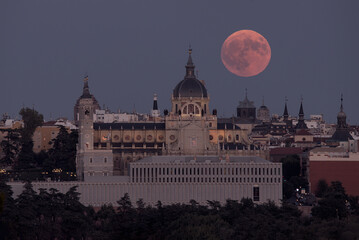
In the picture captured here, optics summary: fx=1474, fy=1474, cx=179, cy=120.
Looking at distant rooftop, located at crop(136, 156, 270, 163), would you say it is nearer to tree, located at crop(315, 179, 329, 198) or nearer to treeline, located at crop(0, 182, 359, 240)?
tree, located at crop(315, 179, 329, 198)

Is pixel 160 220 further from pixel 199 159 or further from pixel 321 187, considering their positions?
pixel 321 187

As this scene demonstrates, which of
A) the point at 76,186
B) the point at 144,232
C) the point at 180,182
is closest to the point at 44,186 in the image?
the point at 76,186

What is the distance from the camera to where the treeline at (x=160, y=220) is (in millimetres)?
148250

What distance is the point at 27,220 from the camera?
16600 cm

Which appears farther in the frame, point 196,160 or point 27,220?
point 196,160

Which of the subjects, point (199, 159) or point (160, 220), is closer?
point (160, 220)

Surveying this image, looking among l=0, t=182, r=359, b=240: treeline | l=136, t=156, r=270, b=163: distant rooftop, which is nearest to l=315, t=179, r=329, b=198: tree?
l=136, t=156, r=270, b=163: distant rooftop

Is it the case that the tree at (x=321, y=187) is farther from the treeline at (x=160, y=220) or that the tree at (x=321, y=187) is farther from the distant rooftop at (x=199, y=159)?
the treeline at (x=160, y=220)

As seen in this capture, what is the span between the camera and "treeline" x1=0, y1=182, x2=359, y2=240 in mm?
148250

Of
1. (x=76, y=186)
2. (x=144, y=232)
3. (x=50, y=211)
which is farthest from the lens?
(x=76, y=186)

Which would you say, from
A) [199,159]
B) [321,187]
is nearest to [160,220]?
[199,159]

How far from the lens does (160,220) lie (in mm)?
162375

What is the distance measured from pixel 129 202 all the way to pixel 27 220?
17665 millimetres

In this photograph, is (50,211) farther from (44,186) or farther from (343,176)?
(343,176)
